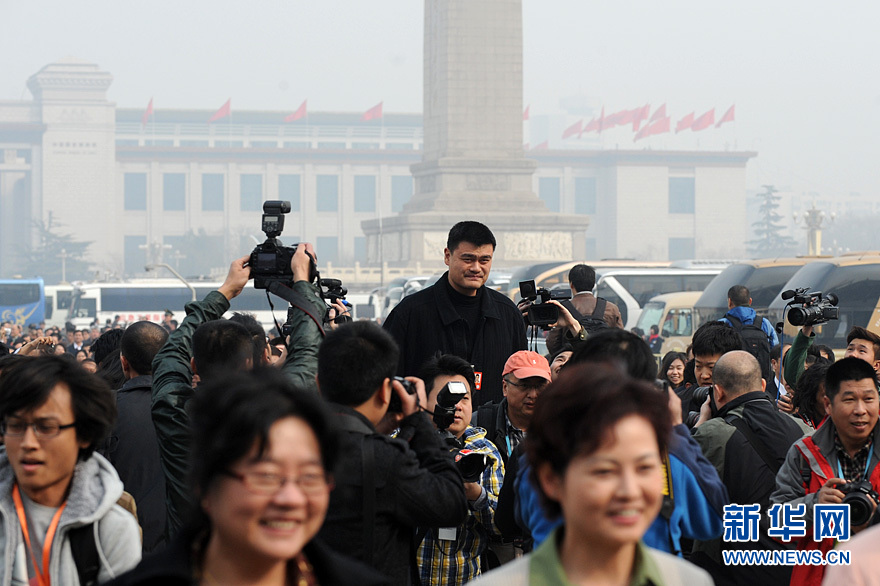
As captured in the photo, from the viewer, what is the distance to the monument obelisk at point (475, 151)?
39.0 meters

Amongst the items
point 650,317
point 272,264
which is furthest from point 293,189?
point 272,264

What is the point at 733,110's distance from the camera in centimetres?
9675

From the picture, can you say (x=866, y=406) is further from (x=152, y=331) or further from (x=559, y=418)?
(x=152, y=331)

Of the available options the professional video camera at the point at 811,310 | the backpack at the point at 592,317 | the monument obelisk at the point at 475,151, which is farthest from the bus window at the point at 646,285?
the backpack at the point at 592,317

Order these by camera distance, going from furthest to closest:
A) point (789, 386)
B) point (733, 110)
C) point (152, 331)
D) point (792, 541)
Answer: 1. point (733, 110)
2. point (789, 386)
3. point (152, 331)
4. point (792, 541)

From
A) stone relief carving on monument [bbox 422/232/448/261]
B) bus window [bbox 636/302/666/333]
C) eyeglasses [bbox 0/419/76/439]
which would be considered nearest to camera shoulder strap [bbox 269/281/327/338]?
eyeglasses [bbox 0/419/76/439]

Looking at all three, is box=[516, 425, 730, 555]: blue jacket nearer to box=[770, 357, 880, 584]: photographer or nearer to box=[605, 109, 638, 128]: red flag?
box=[770, 357, 880, 584]: photographer

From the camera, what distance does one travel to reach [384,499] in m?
2.95

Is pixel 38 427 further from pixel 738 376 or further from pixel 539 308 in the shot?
pixel 539 308

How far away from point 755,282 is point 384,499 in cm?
1760

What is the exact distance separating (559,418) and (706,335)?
3624mm

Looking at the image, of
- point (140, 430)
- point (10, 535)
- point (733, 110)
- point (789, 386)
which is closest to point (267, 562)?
point (10, 535)

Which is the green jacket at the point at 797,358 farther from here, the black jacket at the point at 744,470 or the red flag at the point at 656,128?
the red flag at the point at 656,128

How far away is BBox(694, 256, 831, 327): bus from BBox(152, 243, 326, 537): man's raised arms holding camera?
16.1 m
